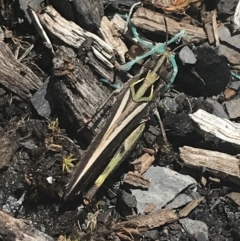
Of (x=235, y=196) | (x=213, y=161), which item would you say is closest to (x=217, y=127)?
(x=213, y=161)

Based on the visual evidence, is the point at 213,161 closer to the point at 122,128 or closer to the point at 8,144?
the point at 122,128

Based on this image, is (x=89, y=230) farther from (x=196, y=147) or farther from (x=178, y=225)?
(x=196, y=147)

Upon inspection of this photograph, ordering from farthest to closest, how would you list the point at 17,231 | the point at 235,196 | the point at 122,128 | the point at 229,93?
the point at 229,93, the point at 235,196, the point at 122,128, the point at 17,231

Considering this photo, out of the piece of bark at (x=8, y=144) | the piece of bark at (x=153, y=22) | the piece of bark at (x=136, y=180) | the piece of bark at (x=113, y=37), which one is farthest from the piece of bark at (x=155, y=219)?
the piece of bark at (x=153, y=22)

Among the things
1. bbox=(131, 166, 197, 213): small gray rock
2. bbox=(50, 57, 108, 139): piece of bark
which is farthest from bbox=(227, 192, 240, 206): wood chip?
bbox=(50, 57, 108, 139): piece of bark

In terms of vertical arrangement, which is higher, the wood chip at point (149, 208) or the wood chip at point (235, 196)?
the wood chip at point (149, 208)

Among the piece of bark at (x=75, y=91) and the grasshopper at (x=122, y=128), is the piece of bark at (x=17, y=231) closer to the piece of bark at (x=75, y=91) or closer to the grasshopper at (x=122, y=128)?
the grasshopper at (x=122, y=128)

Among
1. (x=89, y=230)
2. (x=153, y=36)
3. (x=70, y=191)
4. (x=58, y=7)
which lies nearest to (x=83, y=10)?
(x=58, y=7)
